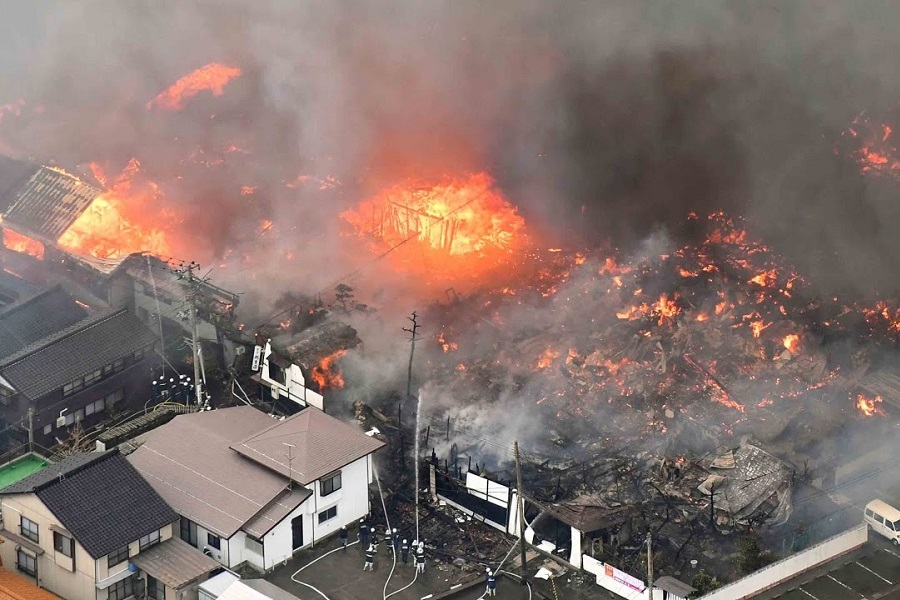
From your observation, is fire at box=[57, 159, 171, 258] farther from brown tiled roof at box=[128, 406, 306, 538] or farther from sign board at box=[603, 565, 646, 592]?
sign board at box=[603, 565, 646, 592]

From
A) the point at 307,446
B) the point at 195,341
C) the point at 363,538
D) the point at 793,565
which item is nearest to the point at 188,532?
the point at 307,446

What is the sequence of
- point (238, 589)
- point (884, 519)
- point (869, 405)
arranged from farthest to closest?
point (869, 405)
point (884, 519)
point (238, 589)

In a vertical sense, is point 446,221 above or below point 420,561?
above

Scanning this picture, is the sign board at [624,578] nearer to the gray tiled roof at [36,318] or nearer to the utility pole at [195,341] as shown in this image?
the utility pole at [195,341]

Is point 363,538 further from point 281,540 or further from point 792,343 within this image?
point 792,343

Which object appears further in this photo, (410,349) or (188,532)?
(410,349)

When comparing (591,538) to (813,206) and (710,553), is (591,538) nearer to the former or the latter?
(710,553)
